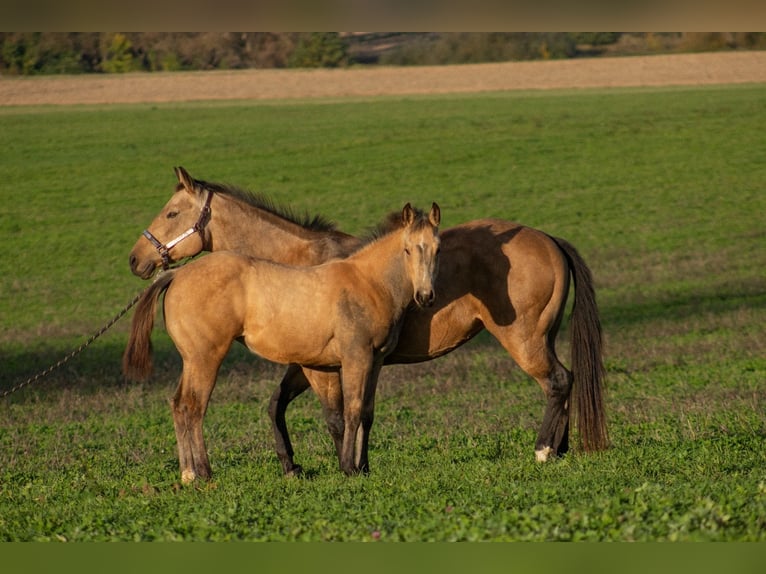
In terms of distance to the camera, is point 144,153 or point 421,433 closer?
point 421,433

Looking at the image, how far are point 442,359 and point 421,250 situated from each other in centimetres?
925

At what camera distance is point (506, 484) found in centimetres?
639

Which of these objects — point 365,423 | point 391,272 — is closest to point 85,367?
point 365,423

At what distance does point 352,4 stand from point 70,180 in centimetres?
3431

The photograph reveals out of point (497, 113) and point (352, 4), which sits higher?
point (352, 4)

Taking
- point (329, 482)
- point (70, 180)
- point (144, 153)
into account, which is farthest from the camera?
point (144, 153)

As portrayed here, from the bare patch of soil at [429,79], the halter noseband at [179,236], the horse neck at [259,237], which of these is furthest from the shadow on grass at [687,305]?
the bare patch of soil at [429,79]

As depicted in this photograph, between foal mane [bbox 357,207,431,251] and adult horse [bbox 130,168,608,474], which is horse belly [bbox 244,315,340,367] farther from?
foal mane [bbox 357,207,431,251]

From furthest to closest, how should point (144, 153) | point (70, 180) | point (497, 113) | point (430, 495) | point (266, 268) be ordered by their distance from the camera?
1. point (497, 113)
2. point (144, 153)
3. point (70, 180)
4. point (266, 268)
5. point (430, 495)

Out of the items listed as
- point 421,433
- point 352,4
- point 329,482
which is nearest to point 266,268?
point 329,482

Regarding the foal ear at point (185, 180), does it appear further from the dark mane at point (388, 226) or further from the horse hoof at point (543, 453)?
the horse hoof at point (543, 453)

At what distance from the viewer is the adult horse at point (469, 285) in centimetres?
805

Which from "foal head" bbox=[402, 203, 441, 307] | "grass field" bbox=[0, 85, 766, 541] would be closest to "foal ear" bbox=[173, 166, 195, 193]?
"foal head" bbox=[402, 203, 441, 307]

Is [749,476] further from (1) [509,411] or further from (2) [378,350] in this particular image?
(1) [509,411]
